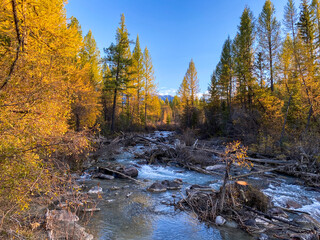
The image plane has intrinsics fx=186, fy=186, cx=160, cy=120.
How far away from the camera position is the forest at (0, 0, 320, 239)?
3.86 metres

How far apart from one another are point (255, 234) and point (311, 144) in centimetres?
843

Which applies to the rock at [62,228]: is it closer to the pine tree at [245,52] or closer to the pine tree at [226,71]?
the pine tree at [245,52]

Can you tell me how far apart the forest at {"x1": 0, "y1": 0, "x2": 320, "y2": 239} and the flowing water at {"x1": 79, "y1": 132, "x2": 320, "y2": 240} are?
1.61m

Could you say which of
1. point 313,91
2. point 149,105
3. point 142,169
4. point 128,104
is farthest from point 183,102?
point 142,169

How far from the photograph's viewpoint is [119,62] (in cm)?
2312

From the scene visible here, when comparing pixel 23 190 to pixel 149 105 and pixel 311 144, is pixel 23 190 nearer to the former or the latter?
pixel 311 144

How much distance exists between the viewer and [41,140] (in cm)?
411

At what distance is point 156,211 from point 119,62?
20.3 m

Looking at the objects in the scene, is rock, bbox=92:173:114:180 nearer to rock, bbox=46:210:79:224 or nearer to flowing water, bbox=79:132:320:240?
flowing water, bbox=79:132:320:240

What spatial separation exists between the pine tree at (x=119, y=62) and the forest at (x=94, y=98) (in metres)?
0.12

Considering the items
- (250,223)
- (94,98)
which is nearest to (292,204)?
(250,223)

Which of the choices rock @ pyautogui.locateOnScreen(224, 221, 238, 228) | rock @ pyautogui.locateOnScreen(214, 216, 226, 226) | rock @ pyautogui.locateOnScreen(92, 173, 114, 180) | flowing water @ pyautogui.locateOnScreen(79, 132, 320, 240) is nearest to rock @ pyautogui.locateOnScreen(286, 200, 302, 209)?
flowing water @ pyautogui.locateOnScreen(79, 132, 320, 240)

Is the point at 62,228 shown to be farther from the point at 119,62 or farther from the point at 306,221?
the point at 119,62

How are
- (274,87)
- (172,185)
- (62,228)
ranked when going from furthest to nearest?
(274,87)
(172,185)
(62,228)
